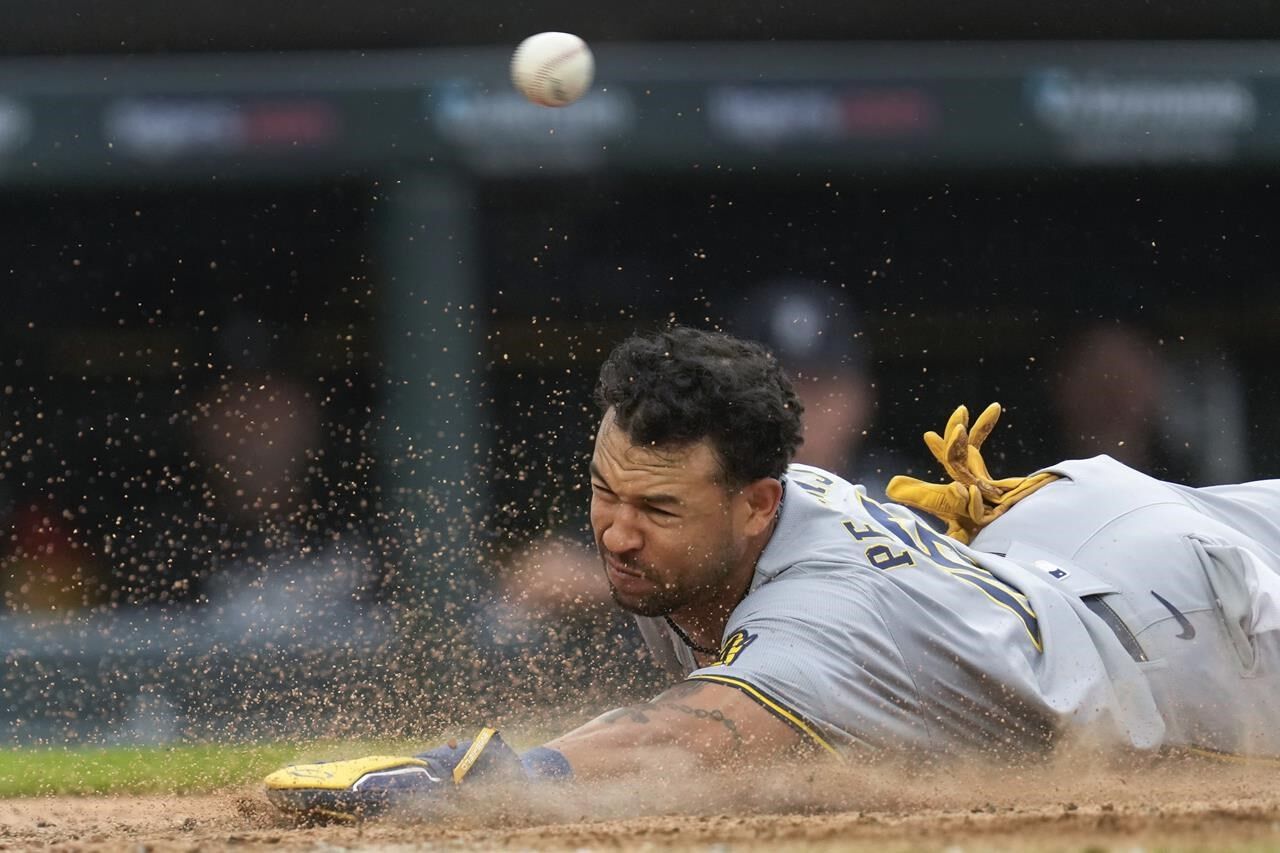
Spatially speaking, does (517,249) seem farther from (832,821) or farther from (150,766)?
(832,821)

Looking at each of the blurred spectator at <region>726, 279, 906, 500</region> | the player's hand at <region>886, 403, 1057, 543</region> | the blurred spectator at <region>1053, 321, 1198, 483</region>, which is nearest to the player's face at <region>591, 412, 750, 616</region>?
the player's hand at <region>886, 403, 1057, 543</region>

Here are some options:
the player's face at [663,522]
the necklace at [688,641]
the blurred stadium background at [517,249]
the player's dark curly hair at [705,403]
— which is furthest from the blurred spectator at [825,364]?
the player's face at [663,522]

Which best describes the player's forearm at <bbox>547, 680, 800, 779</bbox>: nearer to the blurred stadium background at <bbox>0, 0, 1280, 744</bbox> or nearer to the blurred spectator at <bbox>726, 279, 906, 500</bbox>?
the blurred spectator at <bbox>726, 279, 906, 500</bbox>

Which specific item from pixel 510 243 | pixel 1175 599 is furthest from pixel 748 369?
pixel 510 243

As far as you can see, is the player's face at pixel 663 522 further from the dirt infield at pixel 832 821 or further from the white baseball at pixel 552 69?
the white baseball at pixel 552 69

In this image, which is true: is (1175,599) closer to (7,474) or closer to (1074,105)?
(1074,105)

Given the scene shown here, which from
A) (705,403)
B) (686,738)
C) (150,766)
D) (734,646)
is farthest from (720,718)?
(150,766)
